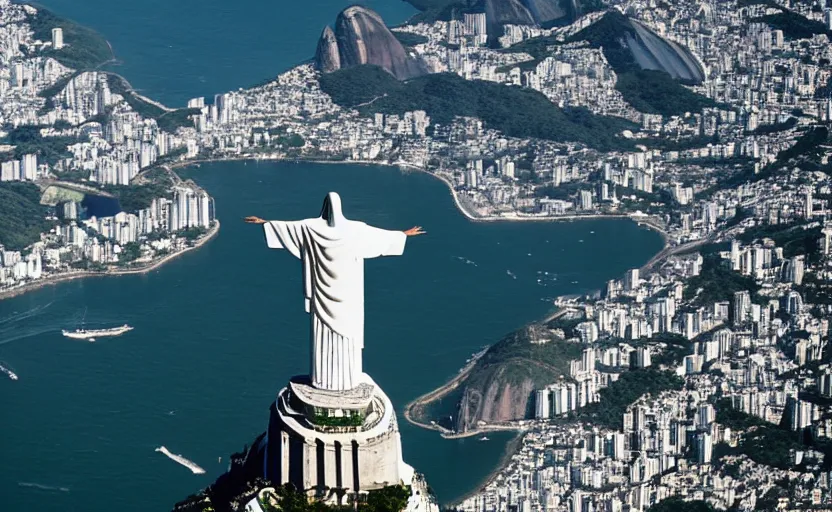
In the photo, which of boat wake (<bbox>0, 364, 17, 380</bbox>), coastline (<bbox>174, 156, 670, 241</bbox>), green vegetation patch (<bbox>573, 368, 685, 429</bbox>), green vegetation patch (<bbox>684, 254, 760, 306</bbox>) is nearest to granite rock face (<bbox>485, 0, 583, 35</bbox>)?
coastline (<bbox>174, 156, 670, 241</bbox>)

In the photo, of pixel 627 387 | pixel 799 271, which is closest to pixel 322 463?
pixel 627 387

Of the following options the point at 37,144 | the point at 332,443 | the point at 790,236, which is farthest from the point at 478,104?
the point at 332,443

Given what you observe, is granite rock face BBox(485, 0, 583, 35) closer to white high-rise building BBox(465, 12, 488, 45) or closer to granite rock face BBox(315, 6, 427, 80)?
white high-rise building BBox(465, 12, 488, 45)

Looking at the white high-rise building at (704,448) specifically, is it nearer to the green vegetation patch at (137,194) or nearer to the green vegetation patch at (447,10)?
A: the green vegetation patch at (137,194)

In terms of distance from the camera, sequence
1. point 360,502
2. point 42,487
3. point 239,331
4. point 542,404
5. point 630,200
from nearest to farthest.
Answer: point 360,502, point 42,487, point 542,404, point 239,331, point 630,200

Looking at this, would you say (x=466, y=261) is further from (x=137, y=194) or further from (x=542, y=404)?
(x=542, y=404)

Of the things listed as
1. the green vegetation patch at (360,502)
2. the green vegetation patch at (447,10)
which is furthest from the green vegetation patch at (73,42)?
the green vegetation patch at (360,502)
